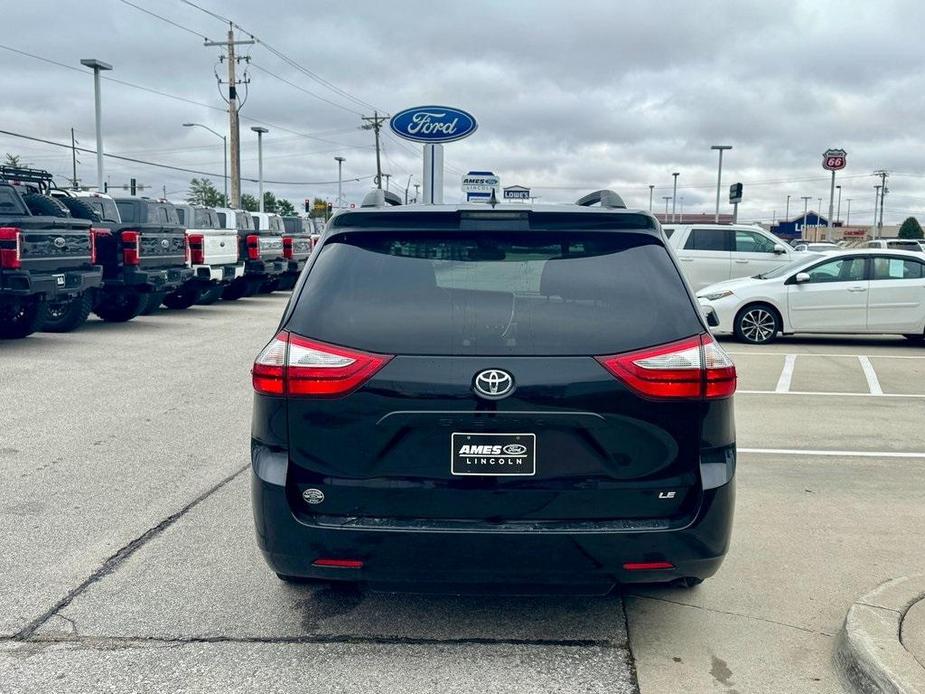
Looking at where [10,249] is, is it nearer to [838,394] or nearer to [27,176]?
[27,176]

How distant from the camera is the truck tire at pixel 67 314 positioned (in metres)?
14.5

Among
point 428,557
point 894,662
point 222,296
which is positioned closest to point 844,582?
point 894,662

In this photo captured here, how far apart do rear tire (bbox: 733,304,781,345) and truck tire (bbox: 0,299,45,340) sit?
10.2 meters

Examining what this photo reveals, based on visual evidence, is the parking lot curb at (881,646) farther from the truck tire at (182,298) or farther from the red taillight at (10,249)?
the truck tire at (182,298)

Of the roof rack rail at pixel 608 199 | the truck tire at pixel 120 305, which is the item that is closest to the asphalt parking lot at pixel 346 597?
the roof rack rail at pixel 608 199

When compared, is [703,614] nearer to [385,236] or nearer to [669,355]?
[669,355]

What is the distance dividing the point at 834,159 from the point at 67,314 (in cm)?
3865

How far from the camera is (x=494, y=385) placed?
340cm

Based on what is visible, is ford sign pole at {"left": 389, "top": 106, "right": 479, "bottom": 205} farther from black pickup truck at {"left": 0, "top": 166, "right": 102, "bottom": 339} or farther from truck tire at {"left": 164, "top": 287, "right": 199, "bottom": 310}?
truck tire at {"left": 164, "top": 287, "right": 199, "bottom": 310}

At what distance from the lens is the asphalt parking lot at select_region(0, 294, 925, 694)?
3605 millimetres

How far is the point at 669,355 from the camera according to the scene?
11.3 feet

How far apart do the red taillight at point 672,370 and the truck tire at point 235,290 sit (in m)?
20.0

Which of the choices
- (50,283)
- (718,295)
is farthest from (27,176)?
(718,295)

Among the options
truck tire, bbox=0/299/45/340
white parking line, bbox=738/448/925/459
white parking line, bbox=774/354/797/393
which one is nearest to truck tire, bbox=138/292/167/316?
truck tire, bbox=0/299/45/340
